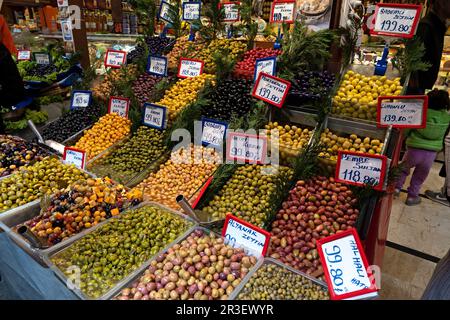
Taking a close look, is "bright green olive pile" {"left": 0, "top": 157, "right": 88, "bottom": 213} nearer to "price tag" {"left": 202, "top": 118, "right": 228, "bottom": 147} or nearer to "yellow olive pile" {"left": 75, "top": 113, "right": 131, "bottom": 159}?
"yellow olive pile" {"left": 75, "top": 113, "right": 131, "bottom": 159}

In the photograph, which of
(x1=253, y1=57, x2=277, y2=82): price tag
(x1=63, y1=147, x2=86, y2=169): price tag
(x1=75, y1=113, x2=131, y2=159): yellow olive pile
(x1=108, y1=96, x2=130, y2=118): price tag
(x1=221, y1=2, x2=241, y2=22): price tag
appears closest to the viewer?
(x1=63, y1=147, x2=86, y2=169): price tag

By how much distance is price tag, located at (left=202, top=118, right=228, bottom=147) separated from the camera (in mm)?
2645

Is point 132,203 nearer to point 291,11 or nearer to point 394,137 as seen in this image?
point 394,137

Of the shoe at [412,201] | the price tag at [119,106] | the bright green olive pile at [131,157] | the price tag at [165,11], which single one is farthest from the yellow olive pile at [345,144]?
the price tag at [165,11]

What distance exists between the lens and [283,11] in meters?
3.22

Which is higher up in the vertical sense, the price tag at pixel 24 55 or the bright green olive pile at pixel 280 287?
the price tag at pixel 24 55

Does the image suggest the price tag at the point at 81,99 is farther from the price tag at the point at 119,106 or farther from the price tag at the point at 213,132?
the price tag at the point at 213,132

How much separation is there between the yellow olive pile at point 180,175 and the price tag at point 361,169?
100cm

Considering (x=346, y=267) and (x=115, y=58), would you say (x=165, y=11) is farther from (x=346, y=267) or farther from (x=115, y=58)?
(x=346, y=267)

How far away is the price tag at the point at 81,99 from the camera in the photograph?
12.2 feet

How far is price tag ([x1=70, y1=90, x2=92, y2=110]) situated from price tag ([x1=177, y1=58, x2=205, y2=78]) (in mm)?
1133

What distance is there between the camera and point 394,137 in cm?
214

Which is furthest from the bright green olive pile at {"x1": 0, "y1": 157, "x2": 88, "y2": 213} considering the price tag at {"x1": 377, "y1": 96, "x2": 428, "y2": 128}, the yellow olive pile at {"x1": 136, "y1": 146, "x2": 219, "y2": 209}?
the price tag at {"x1": 377, "y1": 96, "x2": 428, "y2": 128}
